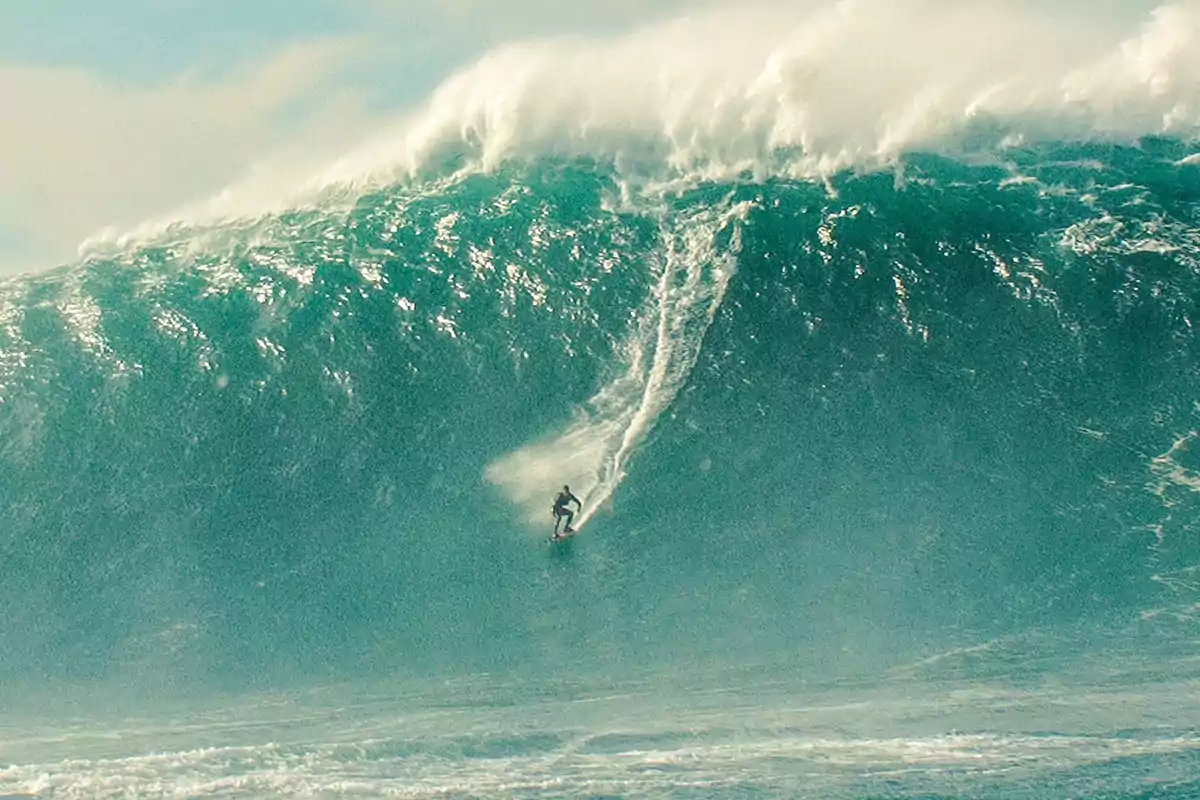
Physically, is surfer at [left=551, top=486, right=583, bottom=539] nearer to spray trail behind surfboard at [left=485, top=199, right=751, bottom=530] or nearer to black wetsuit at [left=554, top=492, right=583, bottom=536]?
black wetsuit at [left=554, top=492, right=583, bottom=536]

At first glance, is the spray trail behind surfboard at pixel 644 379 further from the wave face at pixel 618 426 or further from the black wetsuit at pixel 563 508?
the black wetsuit at pixel 563 508

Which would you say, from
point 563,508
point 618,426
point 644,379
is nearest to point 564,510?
point 563,508

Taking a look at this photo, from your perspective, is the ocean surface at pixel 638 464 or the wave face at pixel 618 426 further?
the wave face at pixel 618 426

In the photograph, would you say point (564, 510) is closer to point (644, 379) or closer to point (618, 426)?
point (618, 426)

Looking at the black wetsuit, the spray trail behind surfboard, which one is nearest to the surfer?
the black wetsuit

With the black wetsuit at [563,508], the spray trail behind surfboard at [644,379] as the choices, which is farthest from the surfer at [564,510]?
the spray trail behind surfboard at [644,379]

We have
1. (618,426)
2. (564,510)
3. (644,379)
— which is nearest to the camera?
(564,510)

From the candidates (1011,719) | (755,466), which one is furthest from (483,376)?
(1011,719)
